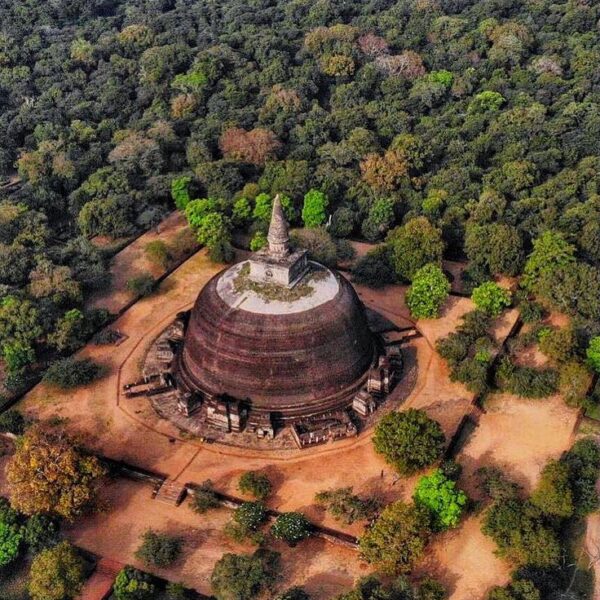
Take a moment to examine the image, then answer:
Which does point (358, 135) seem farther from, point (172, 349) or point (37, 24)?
point (37, 24)

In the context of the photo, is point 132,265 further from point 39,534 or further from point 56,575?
point 56,575

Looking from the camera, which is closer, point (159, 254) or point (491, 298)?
point (491, 298)

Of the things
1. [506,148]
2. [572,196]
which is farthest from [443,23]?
[572,196]

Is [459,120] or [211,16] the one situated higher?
[211,16]

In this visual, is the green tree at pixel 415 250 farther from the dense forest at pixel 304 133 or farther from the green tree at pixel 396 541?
the green tree at pixel 396 541

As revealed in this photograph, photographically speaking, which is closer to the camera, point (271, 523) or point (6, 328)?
point (271, 523)

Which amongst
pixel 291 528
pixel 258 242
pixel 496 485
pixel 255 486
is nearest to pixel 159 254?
pixel 258 242

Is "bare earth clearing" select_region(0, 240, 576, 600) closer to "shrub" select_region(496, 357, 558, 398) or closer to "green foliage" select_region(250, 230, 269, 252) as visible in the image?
"shrub" select_region(496, 357, 558, 398)

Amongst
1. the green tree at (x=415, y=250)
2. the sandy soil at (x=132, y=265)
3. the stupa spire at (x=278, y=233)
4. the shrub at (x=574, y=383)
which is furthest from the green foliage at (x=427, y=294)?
the sandy soil at (x=132, y=265)
